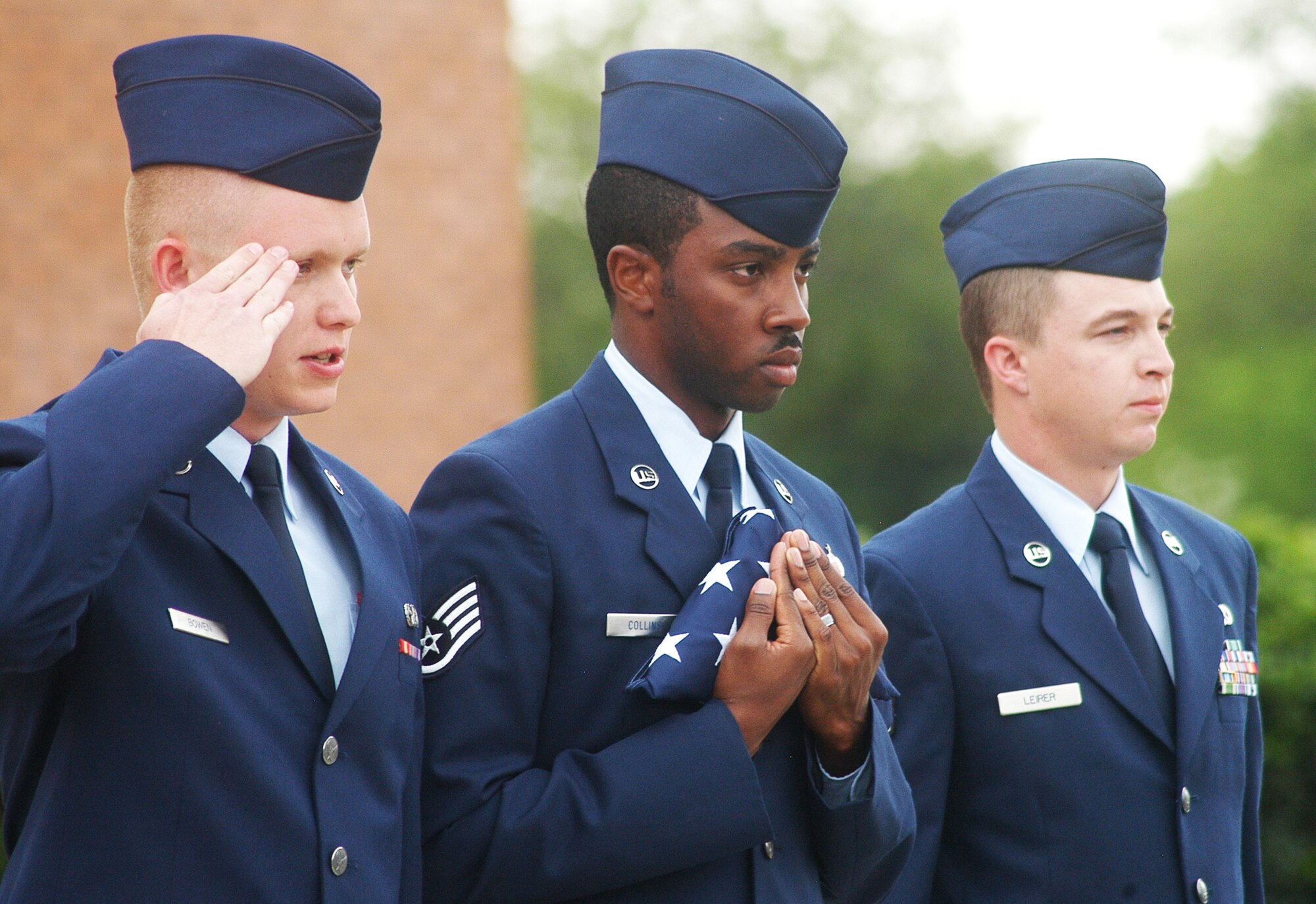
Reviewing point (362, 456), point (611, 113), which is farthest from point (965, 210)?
point (362, 456)

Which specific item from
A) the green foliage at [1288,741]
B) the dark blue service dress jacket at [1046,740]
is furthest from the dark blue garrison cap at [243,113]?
the green foliage at [1288,741]

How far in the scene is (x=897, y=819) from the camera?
3.13 meters

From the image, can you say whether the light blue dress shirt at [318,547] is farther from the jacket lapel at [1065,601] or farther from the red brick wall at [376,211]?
the red brick wall at [376,211]

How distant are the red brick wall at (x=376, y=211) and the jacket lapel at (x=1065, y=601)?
6.67 metres

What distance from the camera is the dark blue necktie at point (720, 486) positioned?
3.15m

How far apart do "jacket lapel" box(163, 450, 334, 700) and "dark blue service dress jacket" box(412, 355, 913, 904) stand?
0.37 metres

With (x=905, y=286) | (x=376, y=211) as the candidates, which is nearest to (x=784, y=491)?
(x=376, y=211)

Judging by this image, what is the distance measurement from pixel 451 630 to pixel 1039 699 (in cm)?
151

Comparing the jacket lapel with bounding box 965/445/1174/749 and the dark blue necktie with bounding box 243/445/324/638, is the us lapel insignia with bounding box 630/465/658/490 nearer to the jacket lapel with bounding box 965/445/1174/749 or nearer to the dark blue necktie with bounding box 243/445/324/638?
the dark blue necktie with bounding box 243/445/324/638

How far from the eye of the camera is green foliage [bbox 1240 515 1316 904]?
669 centimetres

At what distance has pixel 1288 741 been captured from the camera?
6777 millimetres

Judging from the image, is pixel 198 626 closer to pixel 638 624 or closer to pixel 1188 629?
pixel 638 624

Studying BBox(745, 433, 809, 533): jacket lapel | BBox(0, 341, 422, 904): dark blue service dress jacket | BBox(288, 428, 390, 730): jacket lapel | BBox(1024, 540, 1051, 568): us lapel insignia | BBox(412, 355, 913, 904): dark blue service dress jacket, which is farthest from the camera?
BBox(1024, 540, 1051, 568): us lapel insignia

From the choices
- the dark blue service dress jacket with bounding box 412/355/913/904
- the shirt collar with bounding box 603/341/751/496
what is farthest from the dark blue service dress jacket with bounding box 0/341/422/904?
the shirt collar with bounding box 603/341/751/496
